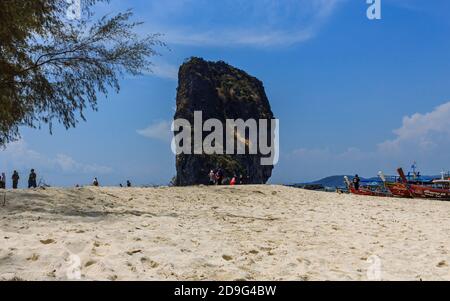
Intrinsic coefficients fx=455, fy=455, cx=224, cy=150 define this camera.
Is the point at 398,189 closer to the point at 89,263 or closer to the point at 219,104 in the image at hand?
the point at 89,263

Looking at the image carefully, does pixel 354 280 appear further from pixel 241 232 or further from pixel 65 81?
pixel 65 81

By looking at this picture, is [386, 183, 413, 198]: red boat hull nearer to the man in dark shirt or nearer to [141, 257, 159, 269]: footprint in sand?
the man in dark shirt

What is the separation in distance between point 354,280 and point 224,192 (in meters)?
16.9

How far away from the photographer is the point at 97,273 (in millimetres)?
7359

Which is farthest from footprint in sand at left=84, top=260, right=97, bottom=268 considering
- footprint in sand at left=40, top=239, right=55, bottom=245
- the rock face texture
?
the rock face texture

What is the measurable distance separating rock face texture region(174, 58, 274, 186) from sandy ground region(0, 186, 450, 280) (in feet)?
256

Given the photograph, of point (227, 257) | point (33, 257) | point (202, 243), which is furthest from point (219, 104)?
point (33, 257)

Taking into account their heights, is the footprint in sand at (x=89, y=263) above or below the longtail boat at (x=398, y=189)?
below

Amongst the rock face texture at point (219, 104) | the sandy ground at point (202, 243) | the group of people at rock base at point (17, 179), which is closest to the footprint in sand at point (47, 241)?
the sandy ground at point (202, 243)

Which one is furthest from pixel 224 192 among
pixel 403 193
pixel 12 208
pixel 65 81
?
pixel 403 193

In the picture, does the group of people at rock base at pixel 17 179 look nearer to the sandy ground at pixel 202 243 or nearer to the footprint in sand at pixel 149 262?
the sandy ground at pixel 202 243

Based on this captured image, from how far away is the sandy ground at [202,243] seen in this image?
7.82 meters

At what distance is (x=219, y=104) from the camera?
116m

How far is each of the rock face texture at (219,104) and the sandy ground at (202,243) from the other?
77.9 metres
